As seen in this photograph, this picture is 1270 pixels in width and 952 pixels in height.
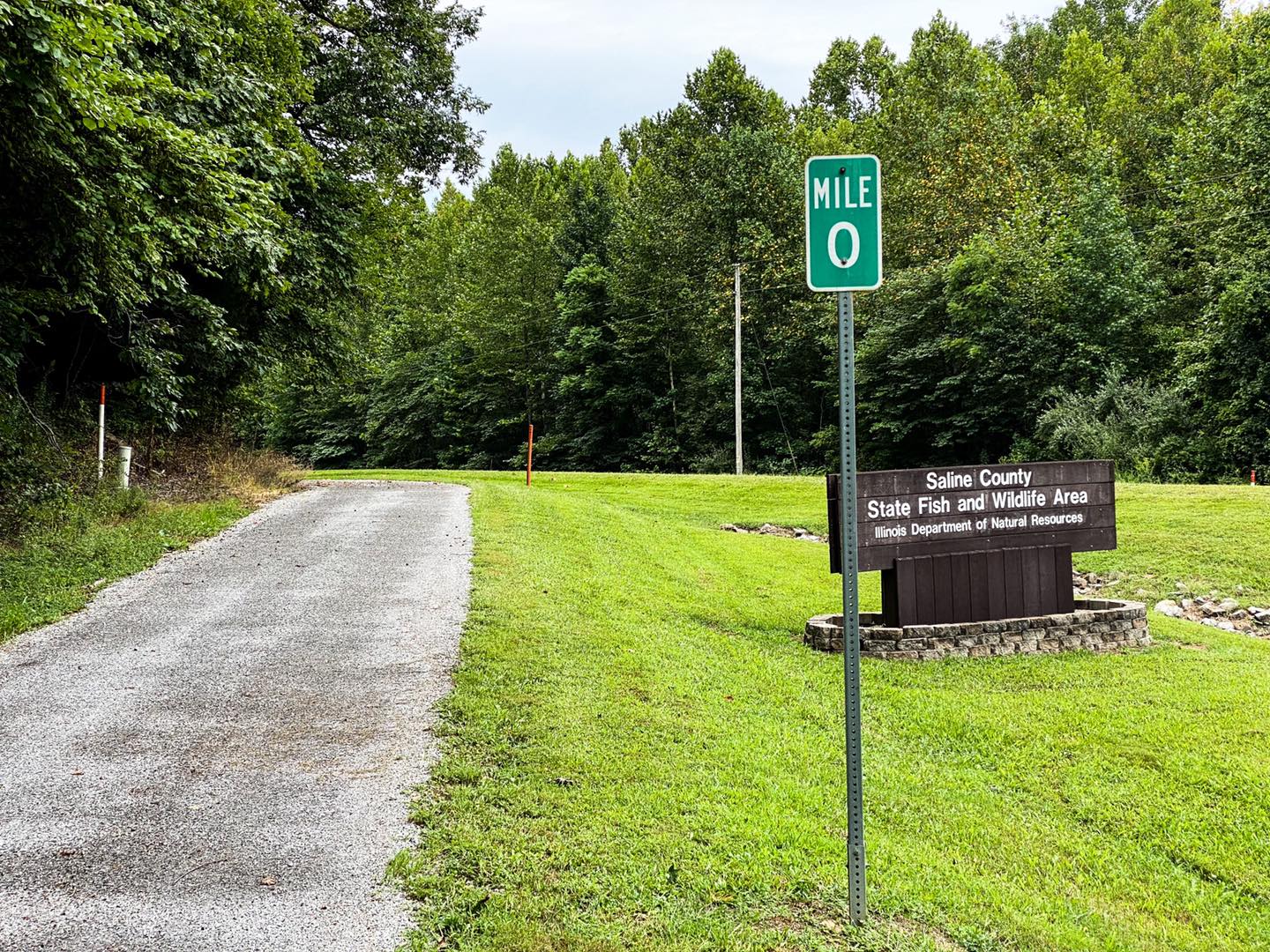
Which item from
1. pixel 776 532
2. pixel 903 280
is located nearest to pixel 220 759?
pixel 776 532

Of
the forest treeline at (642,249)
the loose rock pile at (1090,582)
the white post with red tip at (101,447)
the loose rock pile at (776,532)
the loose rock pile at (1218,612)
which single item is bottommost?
the loose rock pile at (1218,612)

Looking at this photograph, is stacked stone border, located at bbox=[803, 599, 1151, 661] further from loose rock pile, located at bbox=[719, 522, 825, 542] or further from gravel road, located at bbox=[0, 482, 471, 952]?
loose rock pile, located at bbox=[719, 522, 825, 542]

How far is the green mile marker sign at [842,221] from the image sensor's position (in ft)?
10.0

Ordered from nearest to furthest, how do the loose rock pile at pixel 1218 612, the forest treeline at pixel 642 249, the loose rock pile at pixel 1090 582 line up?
the forest treeline at pixel 642 249
the loose rock pile at pixel 1218 612
the loose rock pile at pixel 1090 582

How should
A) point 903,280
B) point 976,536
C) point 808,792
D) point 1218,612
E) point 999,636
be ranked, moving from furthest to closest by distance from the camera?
point 903,280, point 1218,612, point 976,536, point 999,636, point 808,792

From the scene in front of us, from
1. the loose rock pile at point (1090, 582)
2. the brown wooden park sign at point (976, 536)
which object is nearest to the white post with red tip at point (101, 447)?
the brown wooden park sign at point (976, 536)

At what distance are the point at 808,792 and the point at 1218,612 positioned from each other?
9.53 m

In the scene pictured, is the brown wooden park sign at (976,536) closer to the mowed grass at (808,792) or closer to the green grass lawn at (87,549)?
the mowed grass at (808,792)

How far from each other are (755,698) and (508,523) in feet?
25.7

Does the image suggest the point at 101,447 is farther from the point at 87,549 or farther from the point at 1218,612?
the point at 1218,612

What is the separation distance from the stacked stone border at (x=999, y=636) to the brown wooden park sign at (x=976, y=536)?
0.48ft

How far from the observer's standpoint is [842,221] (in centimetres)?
311

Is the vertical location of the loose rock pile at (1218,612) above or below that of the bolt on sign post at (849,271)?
below

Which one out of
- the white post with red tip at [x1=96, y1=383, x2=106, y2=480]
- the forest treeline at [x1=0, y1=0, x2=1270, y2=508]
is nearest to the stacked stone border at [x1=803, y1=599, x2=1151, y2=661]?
the forest treeline at [x1=0, y1=0, x2=1270, y2=508]
